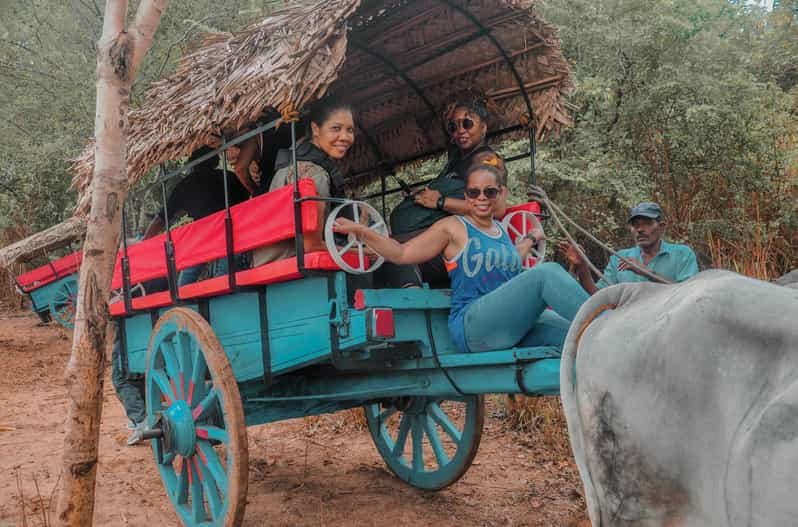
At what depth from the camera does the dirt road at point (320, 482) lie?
394cm

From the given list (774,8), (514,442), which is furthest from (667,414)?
(774,8)

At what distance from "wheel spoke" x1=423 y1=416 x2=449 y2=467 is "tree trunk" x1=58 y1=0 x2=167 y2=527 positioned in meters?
2.06

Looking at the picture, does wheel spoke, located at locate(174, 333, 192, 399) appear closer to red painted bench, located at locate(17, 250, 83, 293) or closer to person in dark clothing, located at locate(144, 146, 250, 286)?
person in dark clothing, located at locate(144, 146, 250, 286)

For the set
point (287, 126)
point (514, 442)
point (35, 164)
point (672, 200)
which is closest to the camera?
point (287, 126)

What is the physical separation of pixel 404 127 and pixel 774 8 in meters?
6.24

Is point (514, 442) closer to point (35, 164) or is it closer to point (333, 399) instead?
point (333, 399)

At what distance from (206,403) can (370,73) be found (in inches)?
86.4

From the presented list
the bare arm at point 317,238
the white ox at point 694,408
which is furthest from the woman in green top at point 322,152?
the white ox at point 694,408

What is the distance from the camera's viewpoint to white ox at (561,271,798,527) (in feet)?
3.87

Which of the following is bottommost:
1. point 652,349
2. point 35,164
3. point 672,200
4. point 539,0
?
point 652,349

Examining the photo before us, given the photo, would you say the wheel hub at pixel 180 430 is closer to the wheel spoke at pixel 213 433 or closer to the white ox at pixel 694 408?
the wheel spoke at pixel 213 433

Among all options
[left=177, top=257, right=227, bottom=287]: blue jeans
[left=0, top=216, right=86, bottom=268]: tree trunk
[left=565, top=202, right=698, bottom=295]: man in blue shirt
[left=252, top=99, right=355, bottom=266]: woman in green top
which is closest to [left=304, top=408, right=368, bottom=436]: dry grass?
[left=177, top=257, right=227, bottom=287]: blue jeans

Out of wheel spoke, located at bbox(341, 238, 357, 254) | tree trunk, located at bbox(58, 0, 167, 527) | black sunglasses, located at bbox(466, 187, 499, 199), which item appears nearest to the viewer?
tree trunk, located at bbox(58, 0, 167, 527)

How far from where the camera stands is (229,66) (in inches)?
139
